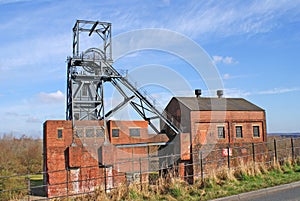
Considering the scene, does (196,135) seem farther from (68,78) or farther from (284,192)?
(284,192)

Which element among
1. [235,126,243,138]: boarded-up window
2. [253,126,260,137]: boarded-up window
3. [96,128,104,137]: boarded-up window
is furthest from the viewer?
[253,126,260,137]: boarded-up window

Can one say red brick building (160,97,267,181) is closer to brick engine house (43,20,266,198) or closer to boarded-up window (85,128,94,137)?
brick engine house (43,20,266,198)

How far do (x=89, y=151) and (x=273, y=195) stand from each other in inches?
814

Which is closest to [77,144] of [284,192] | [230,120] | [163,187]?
[230,120]

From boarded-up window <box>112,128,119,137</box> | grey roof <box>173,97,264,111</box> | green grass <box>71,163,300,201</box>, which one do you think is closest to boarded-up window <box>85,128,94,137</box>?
boarded-up window <box>112,128,119,137</box>

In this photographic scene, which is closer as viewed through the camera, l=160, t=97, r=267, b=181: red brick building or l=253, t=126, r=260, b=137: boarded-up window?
l=160, t=97, r=267, b=181: red brick building

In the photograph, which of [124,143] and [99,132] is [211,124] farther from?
[99,132]

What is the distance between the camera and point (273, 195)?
29.4 feet

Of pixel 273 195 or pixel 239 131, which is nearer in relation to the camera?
pixel 273 195

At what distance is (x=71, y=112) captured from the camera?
2938 cm

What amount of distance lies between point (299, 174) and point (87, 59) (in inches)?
872

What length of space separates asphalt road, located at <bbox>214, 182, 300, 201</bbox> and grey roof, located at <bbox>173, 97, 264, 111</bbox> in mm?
24703

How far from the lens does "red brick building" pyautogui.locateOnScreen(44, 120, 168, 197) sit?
27.2 m

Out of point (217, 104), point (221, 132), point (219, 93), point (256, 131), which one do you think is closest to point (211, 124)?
point (221, 132)
